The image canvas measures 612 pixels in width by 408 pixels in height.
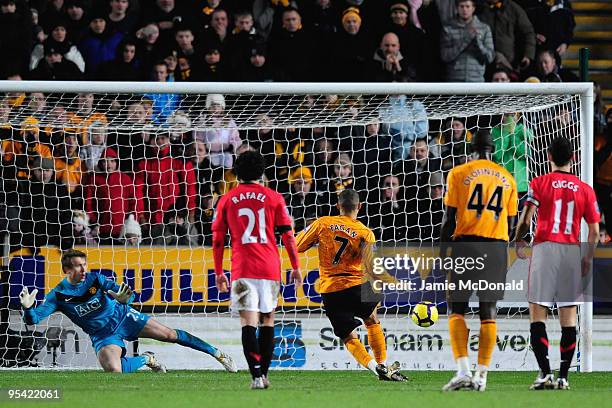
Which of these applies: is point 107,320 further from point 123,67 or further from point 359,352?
point 123,67

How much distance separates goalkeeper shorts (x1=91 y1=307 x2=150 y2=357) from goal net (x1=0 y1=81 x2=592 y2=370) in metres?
0.63

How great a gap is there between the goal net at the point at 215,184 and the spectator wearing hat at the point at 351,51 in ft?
4.19

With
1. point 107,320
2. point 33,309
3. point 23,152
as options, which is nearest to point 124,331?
point 107,320

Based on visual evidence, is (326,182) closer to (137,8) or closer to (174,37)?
(174,37)

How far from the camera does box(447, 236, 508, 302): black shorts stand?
24.7ft

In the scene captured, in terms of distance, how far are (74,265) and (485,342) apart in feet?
12.9

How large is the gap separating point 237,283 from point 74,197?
3877 millimetres

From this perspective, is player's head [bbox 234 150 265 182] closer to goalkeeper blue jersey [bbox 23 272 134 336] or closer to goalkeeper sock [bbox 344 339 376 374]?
goalkeeper sock [bbox 344 339 376 374]

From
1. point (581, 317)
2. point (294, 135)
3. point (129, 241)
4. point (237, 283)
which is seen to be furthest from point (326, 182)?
point (237, 283)

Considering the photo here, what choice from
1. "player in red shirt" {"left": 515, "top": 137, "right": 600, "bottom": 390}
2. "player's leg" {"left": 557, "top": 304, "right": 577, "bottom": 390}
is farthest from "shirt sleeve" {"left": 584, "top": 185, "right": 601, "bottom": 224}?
"player's leg" {"left": 557, "top": 304, "right": 577, "bottom": 390}

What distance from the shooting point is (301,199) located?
11523mm

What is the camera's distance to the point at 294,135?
39.5ft

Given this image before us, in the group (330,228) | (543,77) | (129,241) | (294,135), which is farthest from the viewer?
(543,77)

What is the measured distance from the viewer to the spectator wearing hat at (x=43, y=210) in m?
11.1
